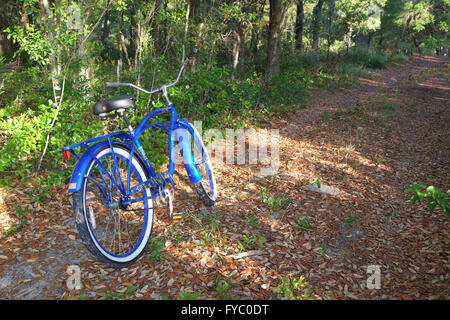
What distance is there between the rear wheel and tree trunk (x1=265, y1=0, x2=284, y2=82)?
8.02 metres

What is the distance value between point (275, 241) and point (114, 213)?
173 cm

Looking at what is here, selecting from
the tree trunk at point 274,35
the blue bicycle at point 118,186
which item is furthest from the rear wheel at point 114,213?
the tree trunk at point 274,35

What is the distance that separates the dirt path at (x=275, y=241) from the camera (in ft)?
8.66

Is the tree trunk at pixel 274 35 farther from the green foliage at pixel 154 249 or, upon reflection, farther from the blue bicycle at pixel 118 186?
the green foliage at pixel 154 249

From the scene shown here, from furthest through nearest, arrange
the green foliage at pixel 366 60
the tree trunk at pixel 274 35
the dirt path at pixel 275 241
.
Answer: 1. the green foliage at pixel 366 60
2. the tree trunk at pixel 274 35
3. the dirt path at pixel 275 241

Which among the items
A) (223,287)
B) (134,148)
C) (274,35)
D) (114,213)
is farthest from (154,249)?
(274,35)

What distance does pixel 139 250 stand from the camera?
2.94 metres

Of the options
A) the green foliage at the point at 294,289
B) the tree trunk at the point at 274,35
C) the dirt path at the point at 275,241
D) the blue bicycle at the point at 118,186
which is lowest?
the green foliage at the point at 294,289

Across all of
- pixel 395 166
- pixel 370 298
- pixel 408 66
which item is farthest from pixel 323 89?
pixel 408 66

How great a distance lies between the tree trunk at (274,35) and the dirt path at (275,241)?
606 centimetres

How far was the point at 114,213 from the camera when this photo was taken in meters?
3.00

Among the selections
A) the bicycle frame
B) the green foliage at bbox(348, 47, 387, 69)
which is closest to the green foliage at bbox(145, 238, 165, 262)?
the bicycle frame

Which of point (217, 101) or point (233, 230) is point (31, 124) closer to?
point (233, 230)

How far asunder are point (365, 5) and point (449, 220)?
Answer: 49.1 ft
